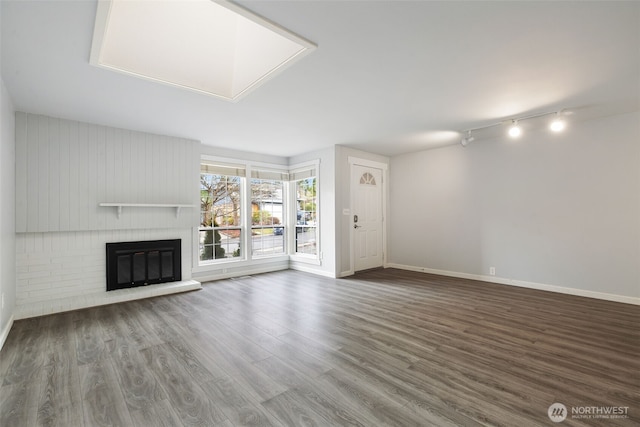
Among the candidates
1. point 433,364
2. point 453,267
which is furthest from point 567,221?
point 433,364

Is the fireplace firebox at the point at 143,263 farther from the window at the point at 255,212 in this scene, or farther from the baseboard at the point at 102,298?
the window at the point at 255,212

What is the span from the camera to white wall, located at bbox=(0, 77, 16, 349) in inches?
110

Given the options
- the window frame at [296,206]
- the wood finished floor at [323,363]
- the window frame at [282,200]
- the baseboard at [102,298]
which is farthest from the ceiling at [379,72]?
the wood finished floor at [323,363]

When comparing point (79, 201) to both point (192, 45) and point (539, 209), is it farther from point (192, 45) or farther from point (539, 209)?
point (539, 209)

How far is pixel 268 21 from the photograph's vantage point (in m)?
2.04

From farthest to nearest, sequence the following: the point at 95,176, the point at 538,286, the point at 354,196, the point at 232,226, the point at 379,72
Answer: the point at 354,196 < the point at 232,226 < the point at 538,286 < the point at 95,176 < the point at 379,72

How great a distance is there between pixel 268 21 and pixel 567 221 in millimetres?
4911

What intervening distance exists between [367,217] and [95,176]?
4.78 metres

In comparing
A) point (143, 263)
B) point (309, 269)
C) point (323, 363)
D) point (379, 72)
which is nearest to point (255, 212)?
point (309, 269)

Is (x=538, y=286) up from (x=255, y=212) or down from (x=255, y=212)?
down

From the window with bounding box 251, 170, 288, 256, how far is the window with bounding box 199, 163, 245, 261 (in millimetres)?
308

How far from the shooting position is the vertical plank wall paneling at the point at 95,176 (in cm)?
374

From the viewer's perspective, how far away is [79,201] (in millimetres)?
4070

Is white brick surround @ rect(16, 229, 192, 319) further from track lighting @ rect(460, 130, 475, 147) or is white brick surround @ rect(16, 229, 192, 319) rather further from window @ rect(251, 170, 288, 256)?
track lighting @ rect(460, 130, 475, 147)
